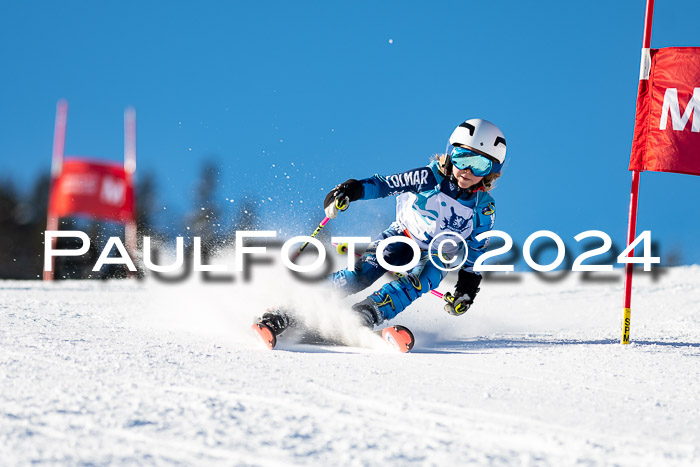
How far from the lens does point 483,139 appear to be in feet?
14.3

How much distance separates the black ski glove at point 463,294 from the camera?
452 centimetres

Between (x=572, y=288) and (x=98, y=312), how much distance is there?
20.6 ft

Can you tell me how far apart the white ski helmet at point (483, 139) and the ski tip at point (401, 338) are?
4.44 feet

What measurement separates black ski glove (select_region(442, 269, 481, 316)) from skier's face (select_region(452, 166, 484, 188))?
605 mm

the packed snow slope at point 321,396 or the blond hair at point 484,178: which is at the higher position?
the blond hair at point 484,178

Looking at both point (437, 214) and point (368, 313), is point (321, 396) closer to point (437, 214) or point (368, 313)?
point (368, 313)

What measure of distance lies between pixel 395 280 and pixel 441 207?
573 millimetres

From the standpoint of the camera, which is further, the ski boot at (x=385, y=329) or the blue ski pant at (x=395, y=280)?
the blue ski pant at (x=395, y=280)

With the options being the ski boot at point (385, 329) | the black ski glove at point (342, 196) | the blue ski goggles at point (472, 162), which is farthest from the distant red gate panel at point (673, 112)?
the ski boot at point (385, 329)

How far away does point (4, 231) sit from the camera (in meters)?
37.7

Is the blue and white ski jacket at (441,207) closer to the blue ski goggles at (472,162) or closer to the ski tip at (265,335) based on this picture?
the blue ski goggles at (472,162)

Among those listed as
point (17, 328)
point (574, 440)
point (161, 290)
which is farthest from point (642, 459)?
point (161, 290)

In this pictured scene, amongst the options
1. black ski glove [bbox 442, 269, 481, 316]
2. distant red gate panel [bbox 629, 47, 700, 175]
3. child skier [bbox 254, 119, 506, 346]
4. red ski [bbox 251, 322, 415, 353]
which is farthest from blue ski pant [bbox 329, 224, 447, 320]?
distant red gate panel [bbox 629, 47, 700, 175]

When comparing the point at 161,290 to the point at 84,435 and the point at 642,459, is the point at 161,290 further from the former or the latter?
the point at 642,459
